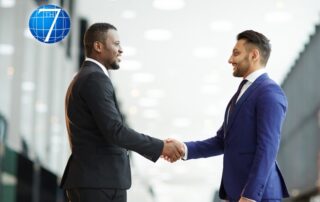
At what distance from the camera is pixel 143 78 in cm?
1095

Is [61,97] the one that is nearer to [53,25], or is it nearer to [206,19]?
[206,19]

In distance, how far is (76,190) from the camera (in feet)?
12.7

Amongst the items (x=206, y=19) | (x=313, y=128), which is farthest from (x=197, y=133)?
(x=313, y=128)

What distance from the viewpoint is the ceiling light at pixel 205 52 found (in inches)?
383

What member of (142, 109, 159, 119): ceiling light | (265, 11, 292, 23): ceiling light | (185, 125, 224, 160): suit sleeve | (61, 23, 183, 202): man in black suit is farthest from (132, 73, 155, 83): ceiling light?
(61, 23, 183, 202): man in black suit

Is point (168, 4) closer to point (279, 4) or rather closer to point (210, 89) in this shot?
point (279, 4)

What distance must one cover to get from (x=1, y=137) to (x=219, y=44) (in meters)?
2.99

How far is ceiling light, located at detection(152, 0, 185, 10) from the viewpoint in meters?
8.81

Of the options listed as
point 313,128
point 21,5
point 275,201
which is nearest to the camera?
point 275,201

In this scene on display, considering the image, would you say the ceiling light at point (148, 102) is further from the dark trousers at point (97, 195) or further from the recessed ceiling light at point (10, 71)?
the dark trousers at point (97, 195)

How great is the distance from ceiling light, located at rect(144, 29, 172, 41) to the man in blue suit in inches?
226

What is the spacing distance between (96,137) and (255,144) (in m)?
0.81

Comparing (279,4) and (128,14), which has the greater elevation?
(279,4)

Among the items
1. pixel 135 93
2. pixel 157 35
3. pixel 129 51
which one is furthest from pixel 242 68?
pixel 135 93
